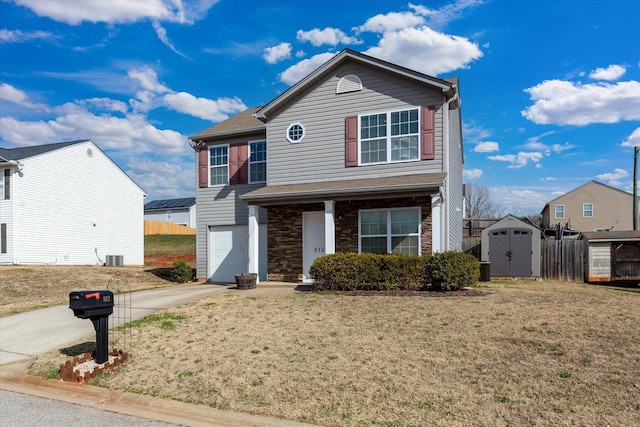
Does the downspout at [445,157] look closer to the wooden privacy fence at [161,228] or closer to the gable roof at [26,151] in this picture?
the gable roof at [26,151]

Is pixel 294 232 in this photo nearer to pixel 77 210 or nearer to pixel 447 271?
pixel 447 271

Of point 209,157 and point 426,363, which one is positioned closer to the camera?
point 426,363

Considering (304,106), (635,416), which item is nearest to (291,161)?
(304,106)

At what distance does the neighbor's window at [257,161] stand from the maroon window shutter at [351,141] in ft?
12.5

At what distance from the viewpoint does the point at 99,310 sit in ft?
21.0

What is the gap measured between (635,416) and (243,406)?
3974 millimetres

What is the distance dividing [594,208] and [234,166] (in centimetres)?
3682

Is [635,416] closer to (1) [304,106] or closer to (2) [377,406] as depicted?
(2) [377,406]

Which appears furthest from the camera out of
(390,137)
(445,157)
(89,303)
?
(390,137)

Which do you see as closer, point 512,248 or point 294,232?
point 294,232

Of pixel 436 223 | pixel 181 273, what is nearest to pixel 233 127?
pixel 181 273

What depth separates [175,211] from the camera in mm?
55375

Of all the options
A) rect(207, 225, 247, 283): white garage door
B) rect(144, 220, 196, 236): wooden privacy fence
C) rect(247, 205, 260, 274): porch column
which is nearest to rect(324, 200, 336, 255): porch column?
rect(247, 205, 260, 274): porch column

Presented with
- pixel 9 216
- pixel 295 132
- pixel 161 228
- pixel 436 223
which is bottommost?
pixel 161 228
